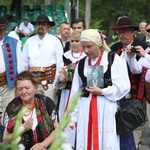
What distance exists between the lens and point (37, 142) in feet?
15.9

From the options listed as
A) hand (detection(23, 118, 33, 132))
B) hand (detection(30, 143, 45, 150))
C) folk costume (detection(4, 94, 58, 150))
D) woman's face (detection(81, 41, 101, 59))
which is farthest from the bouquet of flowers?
hand (detection(23, 118, 33, 132))

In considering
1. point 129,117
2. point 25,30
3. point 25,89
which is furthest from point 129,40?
point 25,30

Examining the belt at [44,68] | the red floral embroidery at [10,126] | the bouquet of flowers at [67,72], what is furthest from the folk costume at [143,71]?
the red floral embroidery at [10,126]

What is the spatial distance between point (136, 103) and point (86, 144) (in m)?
0.64

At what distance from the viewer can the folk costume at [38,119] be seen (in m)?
4.82

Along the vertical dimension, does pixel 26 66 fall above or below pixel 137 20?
above

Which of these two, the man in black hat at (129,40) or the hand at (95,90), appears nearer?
the hand at (95,90)

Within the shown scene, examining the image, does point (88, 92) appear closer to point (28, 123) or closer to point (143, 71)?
point (28, 123)

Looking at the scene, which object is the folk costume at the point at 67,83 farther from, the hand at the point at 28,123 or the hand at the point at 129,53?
the hand at the point at 28,123

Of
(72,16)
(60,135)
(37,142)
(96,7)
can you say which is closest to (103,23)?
(96,7)

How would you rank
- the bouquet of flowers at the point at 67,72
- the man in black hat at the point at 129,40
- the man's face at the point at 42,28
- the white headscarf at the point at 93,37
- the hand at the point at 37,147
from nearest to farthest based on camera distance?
the hand at the point at 37,147, the white headscarf at the point at 93,37, the man in black hat at the point at 129,40, the bouquet of flowers at the point at 67,72, the man's face at the point at 42,28

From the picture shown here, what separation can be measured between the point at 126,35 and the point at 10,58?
163cm

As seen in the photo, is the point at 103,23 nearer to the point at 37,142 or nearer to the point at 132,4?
the point at 132,4

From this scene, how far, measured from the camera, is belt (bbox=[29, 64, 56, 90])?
7.39 meters
